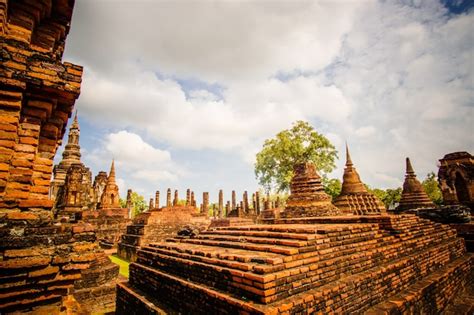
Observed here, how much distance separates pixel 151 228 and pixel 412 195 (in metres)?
16.4

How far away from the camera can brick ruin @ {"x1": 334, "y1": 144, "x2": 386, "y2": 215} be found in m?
12.8

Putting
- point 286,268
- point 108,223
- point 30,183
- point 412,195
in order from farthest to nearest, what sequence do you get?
point 108,223, point 412,195, point 286,268, point 30,183

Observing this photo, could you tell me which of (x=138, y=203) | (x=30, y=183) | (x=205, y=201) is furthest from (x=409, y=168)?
(x=138, y=203)

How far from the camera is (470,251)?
848cm

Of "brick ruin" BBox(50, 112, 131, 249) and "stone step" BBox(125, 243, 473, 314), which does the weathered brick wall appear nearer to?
"brick ruin" BBox(50, 112, 131, 249)

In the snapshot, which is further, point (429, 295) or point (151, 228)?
point (151, 228)

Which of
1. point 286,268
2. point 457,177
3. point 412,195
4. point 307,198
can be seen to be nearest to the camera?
point 286,268

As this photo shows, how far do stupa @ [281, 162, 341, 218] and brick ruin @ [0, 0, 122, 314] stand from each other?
306 inches

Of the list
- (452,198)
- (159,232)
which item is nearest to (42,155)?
(159,232)

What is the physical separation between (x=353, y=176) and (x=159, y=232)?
38.1ft

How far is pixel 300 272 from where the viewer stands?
3244 mm

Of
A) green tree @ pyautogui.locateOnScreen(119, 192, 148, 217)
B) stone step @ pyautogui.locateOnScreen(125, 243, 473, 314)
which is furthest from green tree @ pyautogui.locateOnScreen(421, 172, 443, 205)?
green tree @ pyautogui.locateOnScreen(119, 192, 148, 217)

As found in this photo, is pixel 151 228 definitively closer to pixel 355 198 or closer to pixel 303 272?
pixel 355 198

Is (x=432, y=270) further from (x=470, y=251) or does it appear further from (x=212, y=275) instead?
(x=212, y=275)
